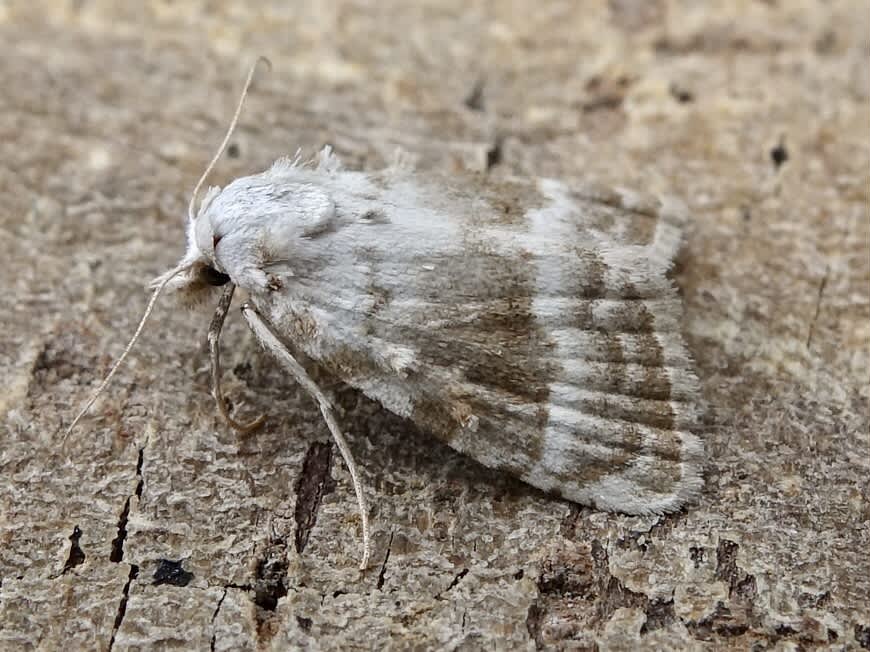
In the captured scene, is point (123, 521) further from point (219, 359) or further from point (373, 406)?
point (373, 406)

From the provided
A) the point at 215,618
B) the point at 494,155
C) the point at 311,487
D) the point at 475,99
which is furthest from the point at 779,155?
the point at 215,618

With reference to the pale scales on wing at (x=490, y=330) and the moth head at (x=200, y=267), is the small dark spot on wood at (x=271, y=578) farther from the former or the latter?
the moth head at (x=200, y=267)

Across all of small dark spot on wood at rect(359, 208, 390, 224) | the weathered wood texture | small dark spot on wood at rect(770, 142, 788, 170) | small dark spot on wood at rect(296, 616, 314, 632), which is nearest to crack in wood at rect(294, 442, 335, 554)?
the weathered wood texture

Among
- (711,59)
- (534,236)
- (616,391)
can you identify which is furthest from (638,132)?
(616,391)

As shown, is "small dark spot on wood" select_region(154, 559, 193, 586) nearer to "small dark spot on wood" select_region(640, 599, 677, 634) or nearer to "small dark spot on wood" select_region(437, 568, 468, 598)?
"small dark spot on wood" select_region(437, 568, 468, 598)

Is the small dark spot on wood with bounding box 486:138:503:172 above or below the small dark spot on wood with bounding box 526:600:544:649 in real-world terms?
above

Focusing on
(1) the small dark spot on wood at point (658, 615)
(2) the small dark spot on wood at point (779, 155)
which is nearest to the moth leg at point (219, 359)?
(1) the small dark spot on wood at point (658, 615)
